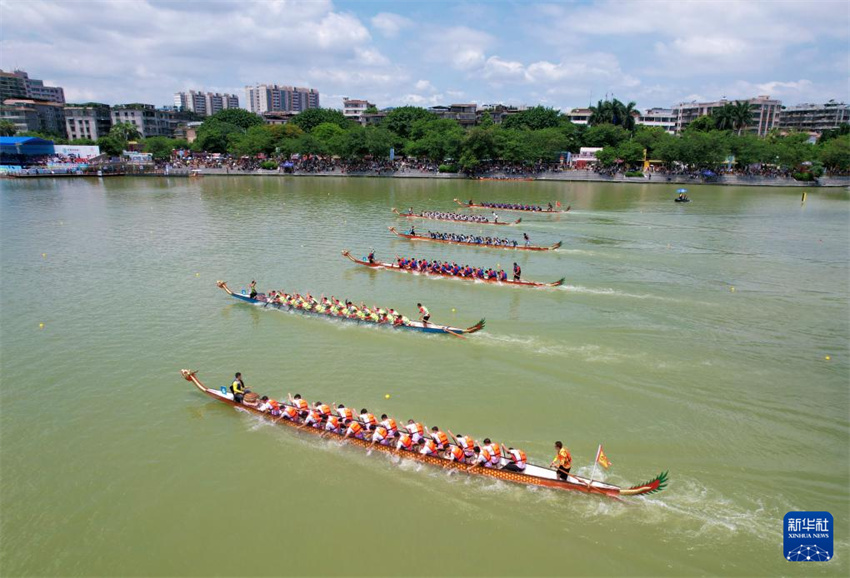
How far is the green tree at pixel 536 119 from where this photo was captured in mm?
94438

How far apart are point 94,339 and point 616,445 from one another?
16939 mm

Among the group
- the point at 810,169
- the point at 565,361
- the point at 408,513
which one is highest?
the point at 810,169

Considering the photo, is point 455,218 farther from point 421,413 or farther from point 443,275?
point 421,413

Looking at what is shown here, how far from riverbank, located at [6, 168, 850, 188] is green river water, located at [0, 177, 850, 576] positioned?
49.9 metres

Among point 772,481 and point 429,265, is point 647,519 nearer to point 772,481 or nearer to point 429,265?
point 772,481

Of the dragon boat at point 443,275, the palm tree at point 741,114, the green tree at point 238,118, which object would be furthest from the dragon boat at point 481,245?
the green tree at point 238,118

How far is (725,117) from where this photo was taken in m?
87.4

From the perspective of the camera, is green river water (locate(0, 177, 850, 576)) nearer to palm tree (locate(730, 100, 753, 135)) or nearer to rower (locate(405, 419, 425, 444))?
rower (locate(405, 419, 425, 444))

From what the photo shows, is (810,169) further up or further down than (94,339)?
further up

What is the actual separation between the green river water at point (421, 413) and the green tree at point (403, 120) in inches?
2821

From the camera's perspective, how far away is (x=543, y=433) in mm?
12117

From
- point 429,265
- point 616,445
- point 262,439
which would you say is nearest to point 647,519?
point 616,445

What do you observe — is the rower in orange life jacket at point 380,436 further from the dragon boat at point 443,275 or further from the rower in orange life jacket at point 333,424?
the dragon boat at point 443,275

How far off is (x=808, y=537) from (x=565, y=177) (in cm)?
7415
